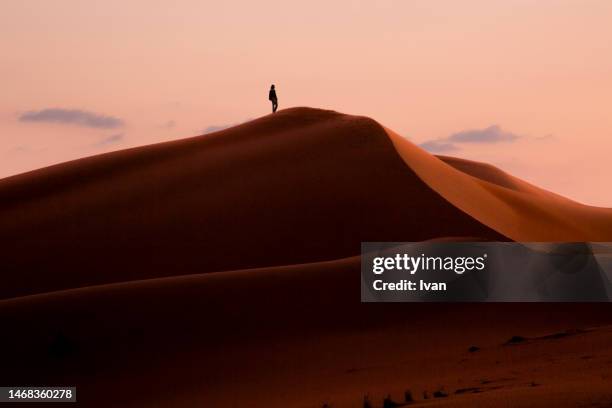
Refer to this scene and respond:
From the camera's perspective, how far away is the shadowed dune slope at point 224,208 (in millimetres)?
39906

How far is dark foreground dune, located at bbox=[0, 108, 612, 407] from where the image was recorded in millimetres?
19016

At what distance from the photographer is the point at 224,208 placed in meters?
44.1

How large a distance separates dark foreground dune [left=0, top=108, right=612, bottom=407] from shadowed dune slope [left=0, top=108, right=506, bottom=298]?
0.11m

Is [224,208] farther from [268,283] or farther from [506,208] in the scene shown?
[268,283]

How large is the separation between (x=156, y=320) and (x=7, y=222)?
24.8m

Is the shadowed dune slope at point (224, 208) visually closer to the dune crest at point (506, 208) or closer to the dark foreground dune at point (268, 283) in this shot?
the dark foreground dune at point (268, 283)

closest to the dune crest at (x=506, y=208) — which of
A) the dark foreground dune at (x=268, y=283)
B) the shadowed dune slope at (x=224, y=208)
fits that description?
the dark foreground dune at (x=268, y=283)

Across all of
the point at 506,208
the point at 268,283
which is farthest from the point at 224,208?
the point at 268,283

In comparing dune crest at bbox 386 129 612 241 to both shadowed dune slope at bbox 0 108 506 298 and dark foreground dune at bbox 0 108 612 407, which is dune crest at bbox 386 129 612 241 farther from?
shadowed dune slope at bbox 0 108 506 298

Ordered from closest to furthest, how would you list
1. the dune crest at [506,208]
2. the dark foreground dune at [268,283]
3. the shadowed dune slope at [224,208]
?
the dark foreground dune at [268,283] → the shadowed dune slope at [224,208] → the dune crest at [506,208]

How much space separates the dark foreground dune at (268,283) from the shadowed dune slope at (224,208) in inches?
4.2

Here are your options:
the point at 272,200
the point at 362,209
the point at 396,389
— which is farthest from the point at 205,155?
the point at 396,389

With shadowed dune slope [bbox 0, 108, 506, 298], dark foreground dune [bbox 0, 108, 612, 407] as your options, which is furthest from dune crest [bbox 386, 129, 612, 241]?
shadowed dune slope [bbox 0, 108, 506, 298]

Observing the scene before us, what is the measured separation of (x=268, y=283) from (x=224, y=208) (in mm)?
18032
